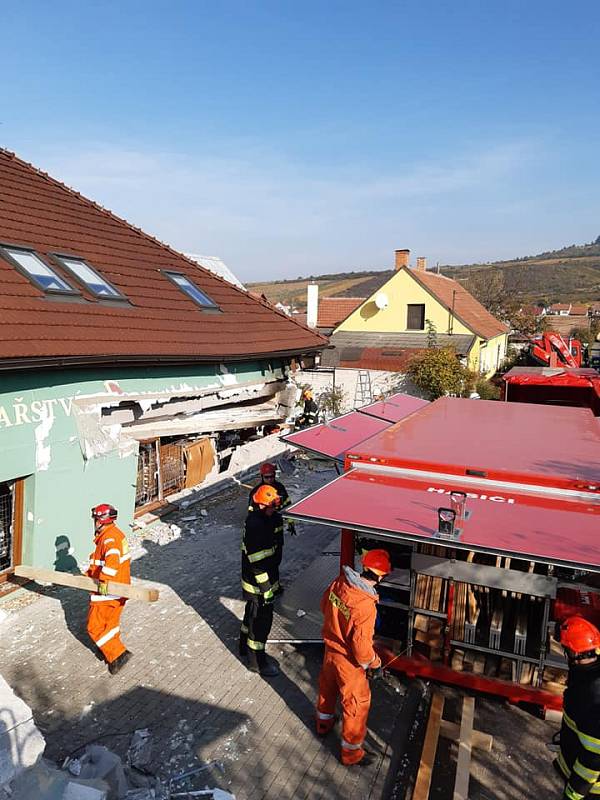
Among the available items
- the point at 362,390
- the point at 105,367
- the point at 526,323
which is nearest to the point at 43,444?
the point at 105,367

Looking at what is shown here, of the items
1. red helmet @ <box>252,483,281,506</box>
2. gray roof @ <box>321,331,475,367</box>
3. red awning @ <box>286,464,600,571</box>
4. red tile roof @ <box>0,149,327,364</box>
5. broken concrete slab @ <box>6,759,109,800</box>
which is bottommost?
broken concrete slab @ <box>6,759,109,800</box>

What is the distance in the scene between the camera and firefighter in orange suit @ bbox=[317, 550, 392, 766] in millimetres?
4332

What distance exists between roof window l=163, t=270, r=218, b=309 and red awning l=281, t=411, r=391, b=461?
4.03m

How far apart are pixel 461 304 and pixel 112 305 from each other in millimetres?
23864

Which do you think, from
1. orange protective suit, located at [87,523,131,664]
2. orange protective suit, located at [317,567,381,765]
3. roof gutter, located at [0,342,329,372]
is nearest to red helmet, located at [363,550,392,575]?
orange protective suit, located at [317,567,381,765]

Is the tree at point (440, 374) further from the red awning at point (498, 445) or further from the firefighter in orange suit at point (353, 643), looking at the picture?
the firefighter in orange suit at point (353, 643)

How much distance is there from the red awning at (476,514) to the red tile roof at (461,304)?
71.3 ft

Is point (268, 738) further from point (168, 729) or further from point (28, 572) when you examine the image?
point (28, 572)

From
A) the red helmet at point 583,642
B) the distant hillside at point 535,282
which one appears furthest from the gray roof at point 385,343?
the distant hillside at point 535,282

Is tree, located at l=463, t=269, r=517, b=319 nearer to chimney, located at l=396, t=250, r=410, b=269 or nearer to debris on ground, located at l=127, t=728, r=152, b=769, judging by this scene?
chimney, located at l=396, t=250, r=410, b=269

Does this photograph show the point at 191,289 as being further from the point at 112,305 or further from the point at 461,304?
the point at 461,304

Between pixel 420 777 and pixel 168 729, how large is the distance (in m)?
2.00

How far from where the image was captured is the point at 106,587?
5.50 meters

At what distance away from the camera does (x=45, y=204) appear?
10.2 meters
